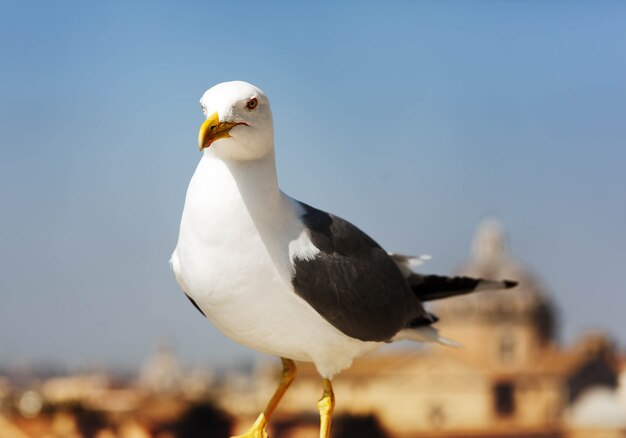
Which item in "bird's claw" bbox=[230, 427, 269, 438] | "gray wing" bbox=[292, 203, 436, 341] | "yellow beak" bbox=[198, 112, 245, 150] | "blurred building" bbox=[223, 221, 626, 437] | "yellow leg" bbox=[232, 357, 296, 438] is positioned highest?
"yellow beak" bbox=[198, 112, 245, 150]

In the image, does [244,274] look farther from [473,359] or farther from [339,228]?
[473,359]

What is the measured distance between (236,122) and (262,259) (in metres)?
0.19

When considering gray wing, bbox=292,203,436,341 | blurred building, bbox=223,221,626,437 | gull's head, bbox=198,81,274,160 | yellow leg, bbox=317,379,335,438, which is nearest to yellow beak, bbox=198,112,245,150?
gull's head, bbox=198,81,274,160

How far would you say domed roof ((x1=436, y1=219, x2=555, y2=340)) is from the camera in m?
21.8

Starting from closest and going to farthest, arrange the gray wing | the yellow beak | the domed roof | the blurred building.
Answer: the yellow beak, the gray wing, the blurred building, the domed roof

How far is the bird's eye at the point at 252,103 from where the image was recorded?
1.40 m

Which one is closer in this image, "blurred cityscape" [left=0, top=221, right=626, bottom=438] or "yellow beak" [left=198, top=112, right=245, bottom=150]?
"yellow beak" [left=198, top=112, right=245, bottom=150]

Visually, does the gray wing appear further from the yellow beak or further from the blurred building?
the blurred building

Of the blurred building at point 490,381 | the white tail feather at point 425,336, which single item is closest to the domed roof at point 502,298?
the blurred building at point 490,381

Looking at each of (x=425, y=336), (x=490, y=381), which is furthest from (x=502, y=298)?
(x=425, y=336)

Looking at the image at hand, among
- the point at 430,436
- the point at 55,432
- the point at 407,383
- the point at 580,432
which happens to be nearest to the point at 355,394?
the point at 407,383

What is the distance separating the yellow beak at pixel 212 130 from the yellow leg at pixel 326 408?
42 cm

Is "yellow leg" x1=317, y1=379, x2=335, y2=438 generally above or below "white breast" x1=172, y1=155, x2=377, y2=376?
below

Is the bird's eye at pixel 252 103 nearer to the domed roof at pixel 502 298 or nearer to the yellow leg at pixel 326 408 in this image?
the yellow leg at pixel 326 408
